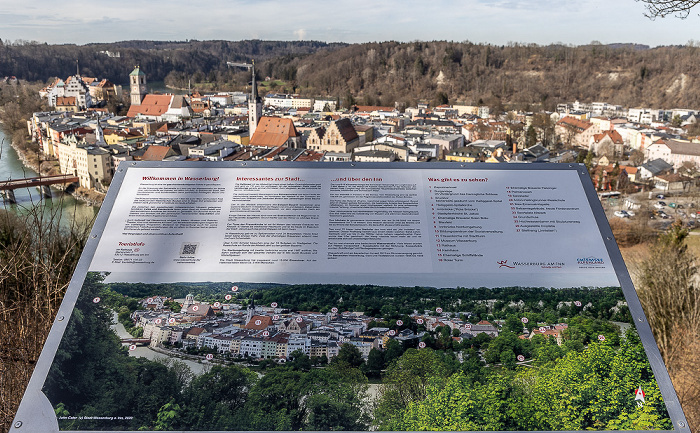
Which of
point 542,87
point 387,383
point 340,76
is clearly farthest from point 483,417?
point 340,76

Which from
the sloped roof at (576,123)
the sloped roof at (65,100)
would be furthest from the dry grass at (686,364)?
the sloped roof at (65,100)

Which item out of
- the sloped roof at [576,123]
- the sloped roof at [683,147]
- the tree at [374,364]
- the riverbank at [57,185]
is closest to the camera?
the tree at [374,364]

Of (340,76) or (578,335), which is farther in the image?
(340,76)

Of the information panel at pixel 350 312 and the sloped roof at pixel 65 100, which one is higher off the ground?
the information panel at pixel 350 312

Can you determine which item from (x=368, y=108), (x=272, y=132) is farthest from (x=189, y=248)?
(x=368, y=108)

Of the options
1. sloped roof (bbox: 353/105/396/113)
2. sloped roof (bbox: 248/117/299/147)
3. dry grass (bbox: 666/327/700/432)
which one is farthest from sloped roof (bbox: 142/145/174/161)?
sloped roof (bbox: 353/105/396/113)

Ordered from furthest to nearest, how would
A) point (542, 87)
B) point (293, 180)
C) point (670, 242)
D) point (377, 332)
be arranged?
point (542, 87) → point (670, 242) → point (293, 180) → point (377, 332)

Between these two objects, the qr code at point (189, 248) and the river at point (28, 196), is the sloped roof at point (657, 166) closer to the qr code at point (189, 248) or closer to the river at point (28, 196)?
the river at point (28, 196)

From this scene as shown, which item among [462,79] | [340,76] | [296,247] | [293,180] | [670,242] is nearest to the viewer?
[296,247]

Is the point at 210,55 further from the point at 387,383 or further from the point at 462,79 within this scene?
the point at 387,383
